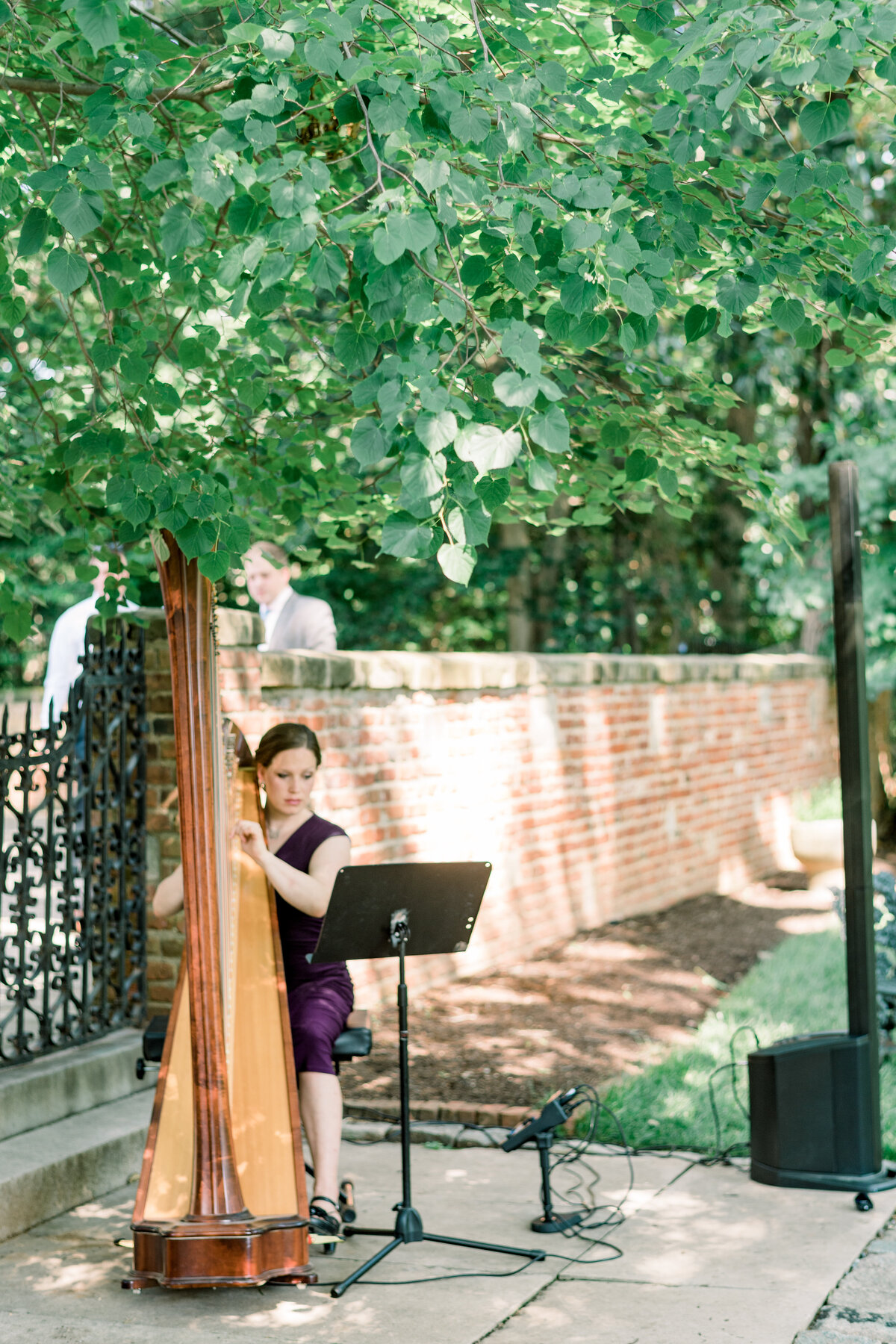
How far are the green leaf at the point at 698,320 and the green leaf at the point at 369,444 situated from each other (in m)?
1.02

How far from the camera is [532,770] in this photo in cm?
879

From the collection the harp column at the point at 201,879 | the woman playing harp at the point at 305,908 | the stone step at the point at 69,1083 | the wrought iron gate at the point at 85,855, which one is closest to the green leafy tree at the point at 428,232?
the harp column at the point at 201,879

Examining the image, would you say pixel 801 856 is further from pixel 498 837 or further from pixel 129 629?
pixel 129 629

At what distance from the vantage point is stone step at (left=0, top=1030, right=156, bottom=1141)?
4.65 m

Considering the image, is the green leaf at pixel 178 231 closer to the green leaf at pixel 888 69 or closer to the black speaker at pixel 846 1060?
the green leaf at pixel 888 69

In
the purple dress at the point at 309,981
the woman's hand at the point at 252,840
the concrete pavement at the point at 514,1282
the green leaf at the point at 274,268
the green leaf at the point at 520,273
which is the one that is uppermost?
the green leaf at the point at 520,273

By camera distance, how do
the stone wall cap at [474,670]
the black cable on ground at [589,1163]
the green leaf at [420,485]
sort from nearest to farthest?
the green leaf at [420,485] → the black cable on ground at [589,1163] → the stone wall cap at [474,670]

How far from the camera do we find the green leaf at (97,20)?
2494mm

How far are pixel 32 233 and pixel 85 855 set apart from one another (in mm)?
3024

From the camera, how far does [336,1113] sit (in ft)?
13.9

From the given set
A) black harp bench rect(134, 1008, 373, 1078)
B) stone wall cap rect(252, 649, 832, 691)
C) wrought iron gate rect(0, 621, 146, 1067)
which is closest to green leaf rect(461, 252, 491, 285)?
black harp bench rect(134, 1008, 373, 1078)

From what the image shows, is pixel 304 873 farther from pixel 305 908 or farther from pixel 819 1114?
pixel 819 1114

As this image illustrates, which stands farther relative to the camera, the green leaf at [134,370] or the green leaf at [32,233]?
the green leaf at [134,370]

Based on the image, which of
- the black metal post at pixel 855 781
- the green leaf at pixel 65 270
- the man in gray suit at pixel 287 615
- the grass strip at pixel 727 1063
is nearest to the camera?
the green leaf at pixel 65 270
